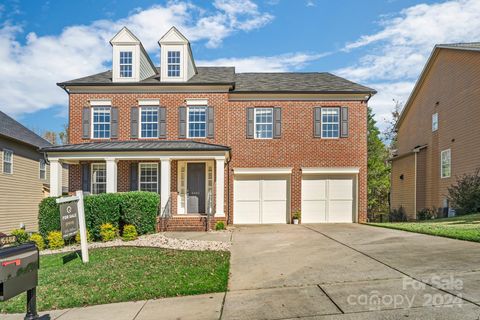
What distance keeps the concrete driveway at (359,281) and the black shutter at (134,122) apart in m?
9.40

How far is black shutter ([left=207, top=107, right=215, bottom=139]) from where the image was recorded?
1633 cm

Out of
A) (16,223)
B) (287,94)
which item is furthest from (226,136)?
(16,223)

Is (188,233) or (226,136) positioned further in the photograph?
(226,136)

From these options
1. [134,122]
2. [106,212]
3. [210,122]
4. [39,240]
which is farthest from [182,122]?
[39,240]

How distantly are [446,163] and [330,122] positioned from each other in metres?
7.00

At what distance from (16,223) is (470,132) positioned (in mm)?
23072

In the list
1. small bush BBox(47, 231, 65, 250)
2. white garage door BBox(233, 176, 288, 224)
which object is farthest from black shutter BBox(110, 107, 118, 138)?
white garage door BBox(233, 176, 288, 224)

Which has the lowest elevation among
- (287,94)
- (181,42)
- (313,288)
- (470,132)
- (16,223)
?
(16,223)

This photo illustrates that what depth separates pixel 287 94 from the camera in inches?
660

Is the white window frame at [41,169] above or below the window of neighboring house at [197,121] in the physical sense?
below

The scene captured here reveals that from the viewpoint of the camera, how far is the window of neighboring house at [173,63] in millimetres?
16781

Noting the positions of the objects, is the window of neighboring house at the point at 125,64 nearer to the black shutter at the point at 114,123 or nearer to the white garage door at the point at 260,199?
the black shutter at the point at 114,123

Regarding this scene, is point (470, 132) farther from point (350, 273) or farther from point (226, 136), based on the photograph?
point (350, 273)

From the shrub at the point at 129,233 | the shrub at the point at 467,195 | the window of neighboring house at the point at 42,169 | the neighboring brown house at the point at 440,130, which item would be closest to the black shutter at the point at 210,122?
the shrub at the point at 129,233
